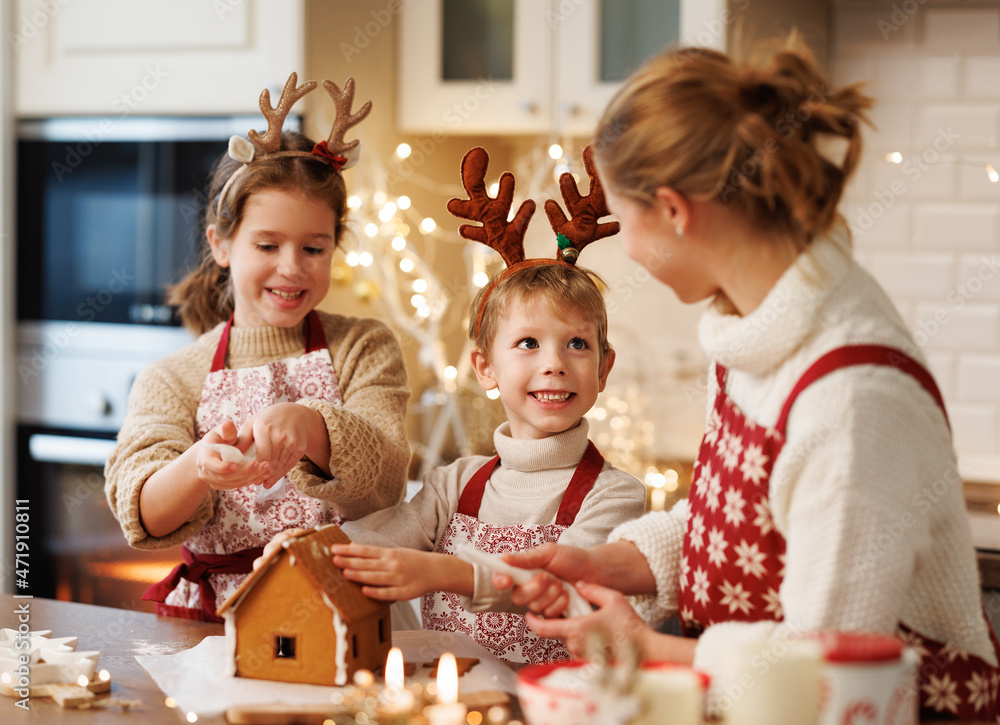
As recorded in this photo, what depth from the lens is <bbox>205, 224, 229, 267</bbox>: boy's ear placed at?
134 cm

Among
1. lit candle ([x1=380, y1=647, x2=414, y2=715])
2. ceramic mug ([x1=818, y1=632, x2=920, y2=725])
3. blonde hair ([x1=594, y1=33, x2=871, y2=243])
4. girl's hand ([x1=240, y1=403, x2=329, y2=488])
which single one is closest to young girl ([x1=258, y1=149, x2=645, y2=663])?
girl's hand ([x1=240, y1=403, x2=329, y2=488])

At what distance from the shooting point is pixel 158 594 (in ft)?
4.36

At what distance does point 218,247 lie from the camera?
1.35m

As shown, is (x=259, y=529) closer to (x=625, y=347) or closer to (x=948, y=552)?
(x=948, y=552)

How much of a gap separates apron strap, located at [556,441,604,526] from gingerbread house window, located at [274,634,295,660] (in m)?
0.36

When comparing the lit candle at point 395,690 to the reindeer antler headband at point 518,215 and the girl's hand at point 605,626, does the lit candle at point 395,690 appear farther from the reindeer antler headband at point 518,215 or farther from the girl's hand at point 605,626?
the reindeer antler headband at point 518,215

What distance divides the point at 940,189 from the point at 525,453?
1.38 meters

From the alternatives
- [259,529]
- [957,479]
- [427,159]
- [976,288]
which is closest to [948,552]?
[957,479]

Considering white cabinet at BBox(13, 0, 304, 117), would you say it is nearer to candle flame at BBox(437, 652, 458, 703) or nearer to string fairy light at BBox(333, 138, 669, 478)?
string fairy light at BBox(333, 138, 669, 478)

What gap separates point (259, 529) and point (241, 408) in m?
0.16

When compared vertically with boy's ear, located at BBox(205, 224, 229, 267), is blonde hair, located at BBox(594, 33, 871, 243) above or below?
above

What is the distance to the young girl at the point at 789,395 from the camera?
742 millimetres

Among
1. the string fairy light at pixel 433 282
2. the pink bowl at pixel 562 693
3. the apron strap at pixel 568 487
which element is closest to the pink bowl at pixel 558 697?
the pink bowl at pixel 562 693

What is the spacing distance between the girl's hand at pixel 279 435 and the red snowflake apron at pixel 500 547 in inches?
8.2
